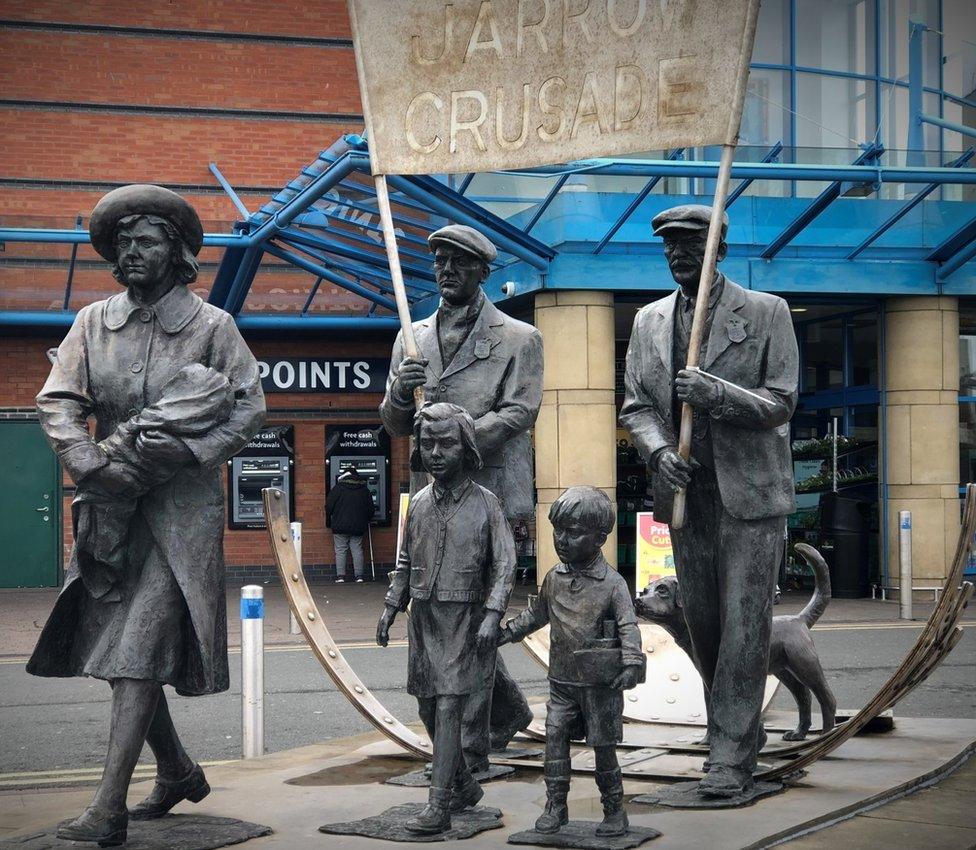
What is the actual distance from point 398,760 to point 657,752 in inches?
45.7

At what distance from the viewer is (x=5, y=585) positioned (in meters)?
21.0

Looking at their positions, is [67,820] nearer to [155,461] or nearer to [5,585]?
[155,461]

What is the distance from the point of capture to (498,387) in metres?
6.41

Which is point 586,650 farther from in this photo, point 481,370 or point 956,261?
point 956,261

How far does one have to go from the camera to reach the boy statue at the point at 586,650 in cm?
519

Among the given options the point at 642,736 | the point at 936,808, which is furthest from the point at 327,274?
the point at 936,808

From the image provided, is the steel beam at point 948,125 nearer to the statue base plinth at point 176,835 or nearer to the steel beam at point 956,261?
the steel beam at point 956,261

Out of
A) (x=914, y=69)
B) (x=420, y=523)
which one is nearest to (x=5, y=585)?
(x=914, y=69)

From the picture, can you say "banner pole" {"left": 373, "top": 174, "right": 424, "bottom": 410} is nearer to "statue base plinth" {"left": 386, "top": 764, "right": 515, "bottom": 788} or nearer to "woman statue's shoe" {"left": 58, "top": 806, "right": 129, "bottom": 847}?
"statue base plinth" {"left": 386, "top": 764, "right": 515, "bottom": 788}

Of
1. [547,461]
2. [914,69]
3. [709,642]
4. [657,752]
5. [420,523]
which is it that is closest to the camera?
[420,523]

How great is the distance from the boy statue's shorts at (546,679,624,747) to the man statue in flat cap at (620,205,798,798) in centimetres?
87

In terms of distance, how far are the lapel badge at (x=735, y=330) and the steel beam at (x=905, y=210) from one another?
1067 centimetres

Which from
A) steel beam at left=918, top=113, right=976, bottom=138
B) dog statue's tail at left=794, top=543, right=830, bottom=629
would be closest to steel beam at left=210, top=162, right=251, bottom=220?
steel beam at left=918, top=113, right=976, bottom=138

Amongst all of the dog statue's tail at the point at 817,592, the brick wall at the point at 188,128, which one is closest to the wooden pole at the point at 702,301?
the dog statue's tail at the point at 817,592
